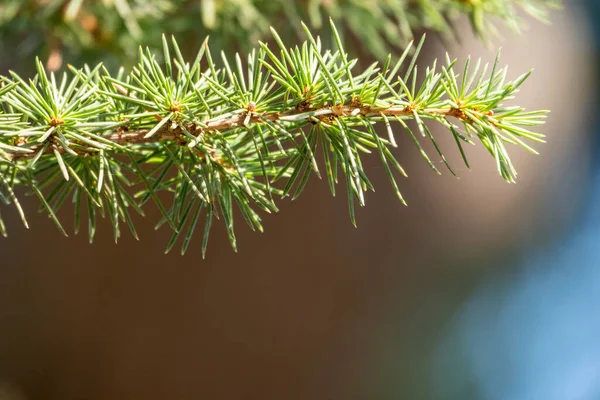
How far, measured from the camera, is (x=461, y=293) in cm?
96

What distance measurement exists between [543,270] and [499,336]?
0.12 m

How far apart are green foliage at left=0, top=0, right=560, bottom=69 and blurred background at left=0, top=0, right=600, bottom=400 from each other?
1.34 feet

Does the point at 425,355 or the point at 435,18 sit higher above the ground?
the point at 435,18

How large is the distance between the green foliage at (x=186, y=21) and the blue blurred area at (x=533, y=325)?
26.8 inches

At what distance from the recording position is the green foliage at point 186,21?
35 centimetres

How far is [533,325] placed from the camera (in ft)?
3.26

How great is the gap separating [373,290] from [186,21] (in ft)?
1.90

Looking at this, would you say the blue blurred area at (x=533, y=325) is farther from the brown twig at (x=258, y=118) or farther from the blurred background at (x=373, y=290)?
the brown twig at (x=258, y=118)

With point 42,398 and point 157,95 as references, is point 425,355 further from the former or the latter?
point 157,95

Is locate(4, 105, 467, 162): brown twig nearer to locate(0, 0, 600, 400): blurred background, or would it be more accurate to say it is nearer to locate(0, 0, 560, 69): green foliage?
locate(0, 0, 560, 69): green foliage

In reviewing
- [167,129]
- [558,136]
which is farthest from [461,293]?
[167,129]

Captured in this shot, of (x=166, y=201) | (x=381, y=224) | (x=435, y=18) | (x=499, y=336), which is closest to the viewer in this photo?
(x=435, y=18)

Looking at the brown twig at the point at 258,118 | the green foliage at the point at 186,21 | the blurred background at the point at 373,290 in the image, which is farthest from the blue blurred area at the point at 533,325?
the brown twig at the point at 258,118

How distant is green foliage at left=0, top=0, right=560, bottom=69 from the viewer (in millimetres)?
352
